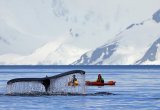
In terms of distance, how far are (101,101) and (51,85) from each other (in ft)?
18.6

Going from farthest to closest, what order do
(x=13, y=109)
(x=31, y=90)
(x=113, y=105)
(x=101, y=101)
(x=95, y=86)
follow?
1. (x=95, y=86)
2. (x=31, y=90)
3. (x=101, y=101)
4. (x=113, y=105)
5. (x=13, y=109)

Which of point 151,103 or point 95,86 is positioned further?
point 95,86

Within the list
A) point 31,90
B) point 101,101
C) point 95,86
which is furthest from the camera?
point 95,86

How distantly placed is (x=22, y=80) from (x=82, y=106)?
25.7 feet

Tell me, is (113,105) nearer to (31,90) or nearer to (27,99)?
(27,99)

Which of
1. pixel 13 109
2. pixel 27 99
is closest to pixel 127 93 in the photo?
pixel 27 99

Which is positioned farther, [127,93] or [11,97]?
[127,93]

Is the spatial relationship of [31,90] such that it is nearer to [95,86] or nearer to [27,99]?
[27,99]

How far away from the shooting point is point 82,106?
286 feet

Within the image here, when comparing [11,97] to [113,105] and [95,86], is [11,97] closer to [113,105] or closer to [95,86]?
[113,105]

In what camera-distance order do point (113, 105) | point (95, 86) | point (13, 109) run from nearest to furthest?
point (13, 109), point (113, 105), point (95, 86)

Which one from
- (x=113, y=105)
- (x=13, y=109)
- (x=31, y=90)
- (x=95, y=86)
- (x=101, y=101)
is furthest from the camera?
(x=95, y=86)

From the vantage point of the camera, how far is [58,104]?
8925cm

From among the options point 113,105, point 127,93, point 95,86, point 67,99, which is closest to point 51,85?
point 67,99
